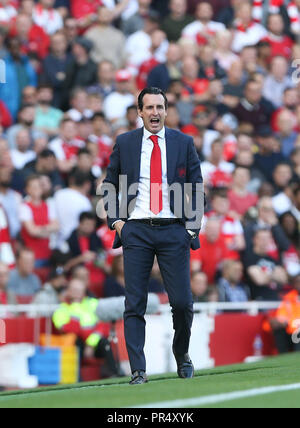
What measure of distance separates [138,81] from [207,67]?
4.29ft

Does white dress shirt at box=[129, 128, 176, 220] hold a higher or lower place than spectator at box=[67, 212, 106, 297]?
lower

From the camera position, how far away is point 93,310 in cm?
1216

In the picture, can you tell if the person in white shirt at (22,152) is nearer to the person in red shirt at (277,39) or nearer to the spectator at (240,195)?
the spectator at (240,195)

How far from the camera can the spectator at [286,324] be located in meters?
13.8

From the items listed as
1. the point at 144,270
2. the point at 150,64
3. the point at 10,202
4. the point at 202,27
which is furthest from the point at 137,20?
the point at 144,270

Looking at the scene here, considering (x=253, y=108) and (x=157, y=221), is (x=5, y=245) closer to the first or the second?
(x=157, y=221)

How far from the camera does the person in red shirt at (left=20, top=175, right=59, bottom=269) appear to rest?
1330 cm

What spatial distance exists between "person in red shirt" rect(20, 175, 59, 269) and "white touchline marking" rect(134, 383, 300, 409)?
20.1ft

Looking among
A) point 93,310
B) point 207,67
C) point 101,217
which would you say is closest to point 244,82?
point 207,67

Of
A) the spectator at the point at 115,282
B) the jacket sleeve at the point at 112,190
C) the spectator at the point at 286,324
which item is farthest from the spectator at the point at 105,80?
the jacket sleeve at the point at 112,190

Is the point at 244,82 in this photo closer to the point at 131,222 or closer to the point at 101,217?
the point at 101,217

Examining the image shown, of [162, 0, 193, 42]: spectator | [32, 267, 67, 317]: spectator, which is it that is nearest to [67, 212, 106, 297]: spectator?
[32, 267, 67, 317]: spectator

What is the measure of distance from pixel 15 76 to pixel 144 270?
26.1 feet

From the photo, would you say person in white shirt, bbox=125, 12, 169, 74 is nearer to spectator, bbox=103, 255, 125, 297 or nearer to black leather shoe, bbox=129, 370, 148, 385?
spectator, bbox=103, 255, 125, 297
